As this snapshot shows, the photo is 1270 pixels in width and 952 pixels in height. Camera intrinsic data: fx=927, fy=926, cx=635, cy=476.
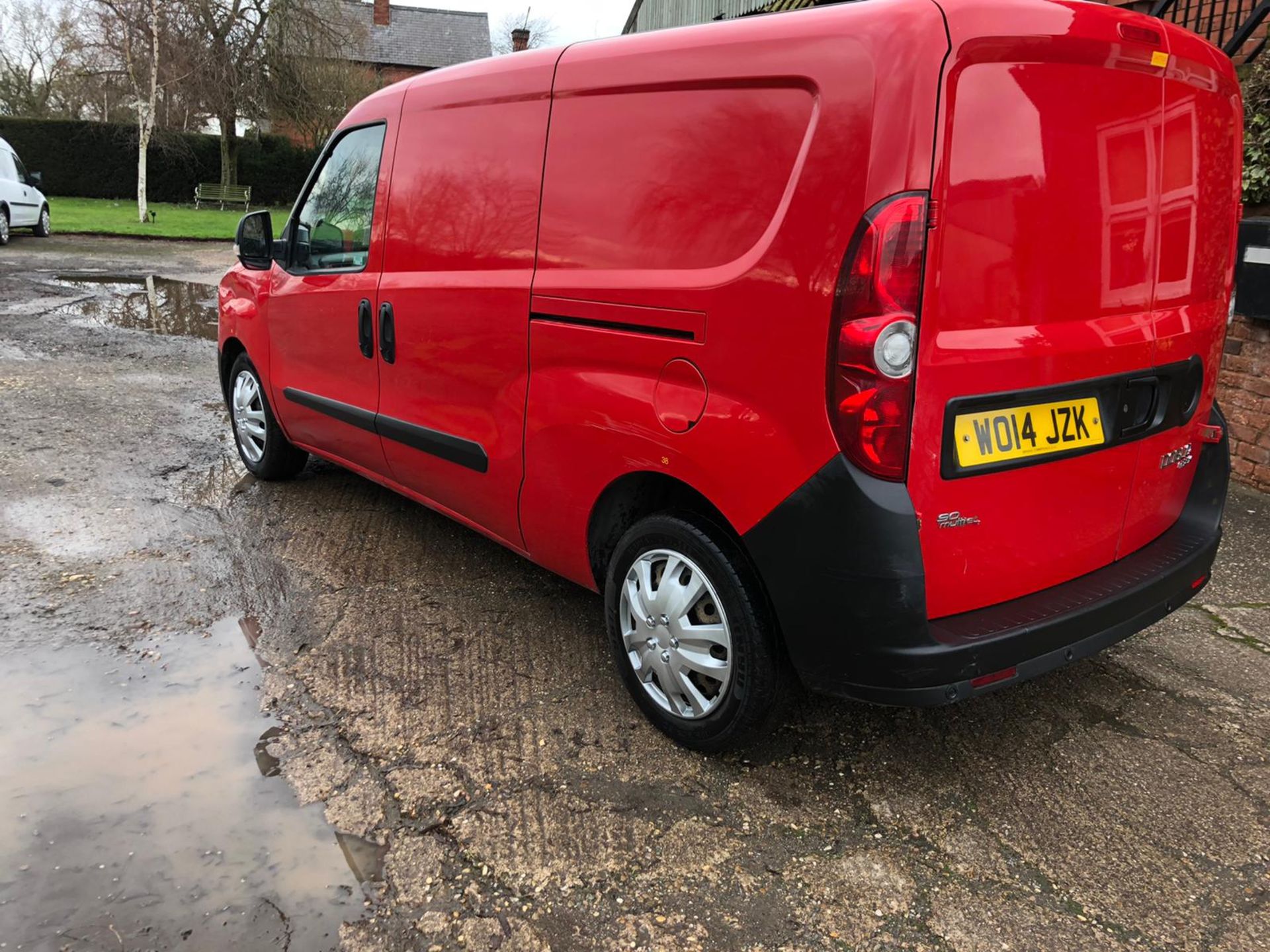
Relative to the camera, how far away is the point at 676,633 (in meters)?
2.65

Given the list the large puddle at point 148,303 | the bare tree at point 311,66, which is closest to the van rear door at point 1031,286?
the large puddle at point 148,303

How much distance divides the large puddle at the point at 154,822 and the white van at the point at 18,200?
17.7m

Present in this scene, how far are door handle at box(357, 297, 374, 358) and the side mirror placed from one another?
1.06m

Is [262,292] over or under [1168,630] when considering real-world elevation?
over

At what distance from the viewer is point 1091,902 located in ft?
7.16

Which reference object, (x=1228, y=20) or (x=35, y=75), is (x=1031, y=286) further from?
(x=35, y=75)

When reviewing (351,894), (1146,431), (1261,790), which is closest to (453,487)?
(351,894)

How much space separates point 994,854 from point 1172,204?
5.75 feet

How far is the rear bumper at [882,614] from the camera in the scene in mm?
2125

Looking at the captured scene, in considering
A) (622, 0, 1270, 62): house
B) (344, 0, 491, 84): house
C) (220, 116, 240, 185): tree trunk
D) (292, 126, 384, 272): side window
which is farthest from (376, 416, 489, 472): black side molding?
(344, 0, 491, 84): house

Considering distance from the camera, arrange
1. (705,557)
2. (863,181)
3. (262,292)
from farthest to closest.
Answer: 1. (262,292)
2. (705,557)
3. (863,181)

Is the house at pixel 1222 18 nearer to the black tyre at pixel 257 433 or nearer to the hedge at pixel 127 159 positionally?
the black tyre at pixel 257 433

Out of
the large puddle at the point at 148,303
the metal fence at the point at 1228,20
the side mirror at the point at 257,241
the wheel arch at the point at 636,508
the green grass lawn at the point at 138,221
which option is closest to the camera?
the wheel arch at the point at 636,508

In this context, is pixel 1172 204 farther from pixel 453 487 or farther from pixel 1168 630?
pixel 453 487
